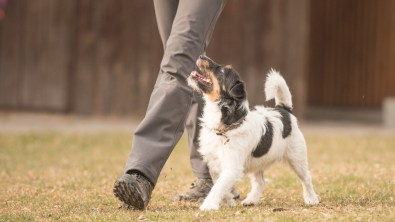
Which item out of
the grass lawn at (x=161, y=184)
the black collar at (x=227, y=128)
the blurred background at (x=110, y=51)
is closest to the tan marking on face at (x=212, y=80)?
the black collar at (x=227, y=128)

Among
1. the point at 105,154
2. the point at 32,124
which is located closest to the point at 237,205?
the point at 105,154

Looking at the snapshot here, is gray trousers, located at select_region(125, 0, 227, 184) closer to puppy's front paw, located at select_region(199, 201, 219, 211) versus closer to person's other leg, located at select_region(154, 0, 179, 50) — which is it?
person's other leg, located at select_region(154, 0, 179, 50)

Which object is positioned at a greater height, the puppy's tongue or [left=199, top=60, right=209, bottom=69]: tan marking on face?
[left=199, top=60, right=209, bottom=69]: tan marking on face

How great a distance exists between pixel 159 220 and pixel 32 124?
7.17m

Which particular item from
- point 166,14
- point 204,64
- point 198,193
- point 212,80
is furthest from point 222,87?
point 198,193

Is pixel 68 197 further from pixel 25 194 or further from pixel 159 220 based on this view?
pixel 159 220

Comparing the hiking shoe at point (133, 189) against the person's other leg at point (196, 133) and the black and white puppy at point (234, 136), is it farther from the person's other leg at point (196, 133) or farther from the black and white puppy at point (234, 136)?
the person's other leg at point (196, 133)

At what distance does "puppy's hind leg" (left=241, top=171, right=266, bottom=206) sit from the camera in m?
3.74

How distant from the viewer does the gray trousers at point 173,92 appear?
326 centimetres

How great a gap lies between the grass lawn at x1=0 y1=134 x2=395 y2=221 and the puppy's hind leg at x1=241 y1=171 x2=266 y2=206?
96mm

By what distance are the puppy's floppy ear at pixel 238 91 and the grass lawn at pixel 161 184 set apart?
0.81 m

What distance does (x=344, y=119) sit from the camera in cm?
1289

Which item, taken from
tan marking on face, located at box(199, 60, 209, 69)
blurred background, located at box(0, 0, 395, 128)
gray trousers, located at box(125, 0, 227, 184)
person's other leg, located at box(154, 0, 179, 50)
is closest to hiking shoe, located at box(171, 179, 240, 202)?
gray trousers, located at box(125, 0, 227, 184)

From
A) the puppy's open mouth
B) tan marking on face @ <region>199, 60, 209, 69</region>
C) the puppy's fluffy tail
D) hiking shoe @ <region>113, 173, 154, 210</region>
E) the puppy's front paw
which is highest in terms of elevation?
tan marking on face @ <region>199, 60, 209, 69</region>
